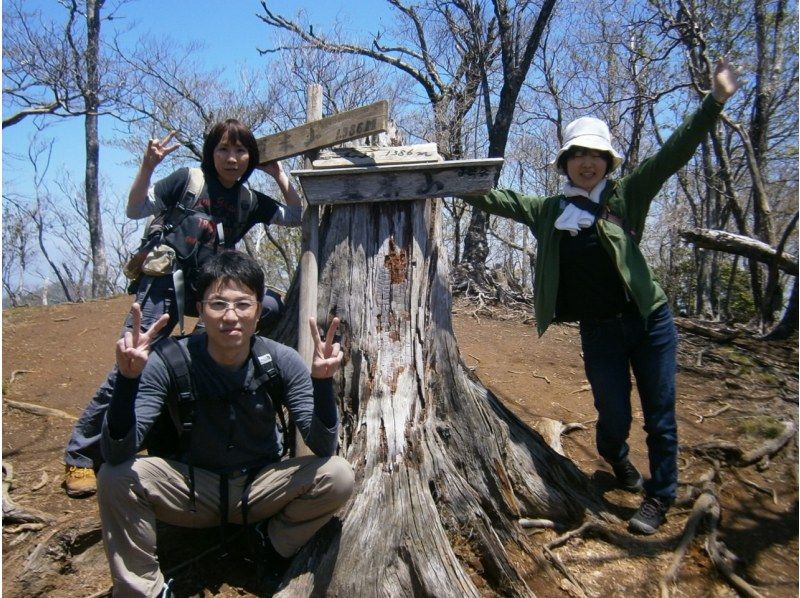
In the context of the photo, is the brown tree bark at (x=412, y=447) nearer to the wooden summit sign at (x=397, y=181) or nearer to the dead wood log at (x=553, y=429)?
the wooden summit sign at (x=397, y=181)

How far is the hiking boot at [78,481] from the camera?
3.24 metres

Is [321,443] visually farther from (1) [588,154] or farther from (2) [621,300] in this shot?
(1) [588,154]

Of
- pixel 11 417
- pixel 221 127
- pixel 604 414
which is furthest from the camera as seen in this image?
pixel 11 417

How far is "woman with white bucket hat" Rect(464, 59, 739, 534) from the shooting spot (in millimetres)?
3008

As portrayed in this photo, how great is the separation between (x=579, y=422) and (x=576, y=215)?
219 cm

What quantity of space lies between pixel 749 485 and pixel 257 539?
3042 millimetres

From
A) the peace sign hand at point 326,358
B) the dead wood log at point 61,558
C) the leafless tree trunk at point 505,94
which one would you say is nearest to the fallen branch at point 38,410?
the dead wood log at point 61,558

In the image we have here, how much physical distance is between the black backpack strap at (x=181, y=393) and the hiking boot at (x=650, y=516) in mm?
2194

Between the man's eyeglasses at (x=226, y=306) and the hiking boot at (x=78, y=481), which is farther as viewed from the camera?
the hiking boot at (x=78, y=481)

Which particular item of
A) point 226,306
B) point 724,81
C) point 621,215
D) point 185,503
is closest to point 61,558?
point 185,503

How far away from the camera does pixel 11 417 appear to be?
445cm

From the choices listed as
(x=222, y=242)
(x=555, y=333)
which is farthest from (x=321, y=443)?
(x=555, y=333)

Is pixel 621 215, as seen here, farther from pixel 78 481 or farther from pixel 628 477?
pixel 78 481

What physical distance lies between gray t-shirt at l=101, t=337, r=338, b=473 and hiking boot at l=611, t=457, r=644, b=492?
6.32 feet
